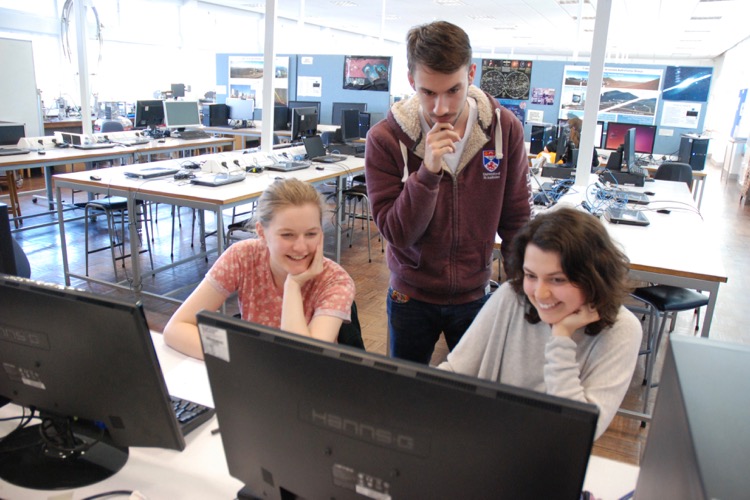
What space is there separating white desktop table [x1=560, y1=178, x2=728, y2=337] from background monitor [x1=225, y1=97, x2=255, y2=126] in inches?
238

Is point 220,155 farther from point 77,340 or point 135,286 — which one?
point 77,340

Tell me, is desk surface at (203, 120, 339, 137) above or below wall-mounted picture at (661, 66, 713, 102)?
below

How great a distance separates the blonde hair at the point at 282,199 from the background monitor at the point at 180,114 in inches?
231

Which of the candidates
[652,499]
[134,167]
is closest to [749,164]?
[134,167]

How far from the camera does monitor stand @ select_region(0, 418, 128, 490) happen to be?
1018 mm

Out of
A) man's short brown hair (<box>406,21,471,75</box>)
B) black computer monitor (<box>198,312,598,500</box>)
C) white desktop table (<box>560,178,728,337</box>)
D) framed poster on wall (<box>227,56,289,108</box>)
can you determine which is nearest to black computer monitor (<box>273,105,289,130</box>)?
framed poster on wall (<box>227,56,289,108</box>)

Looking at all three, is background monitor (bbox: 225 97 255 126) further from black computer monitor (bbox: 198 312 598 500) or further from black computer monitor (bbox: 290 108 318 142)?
black computer monitor (bbox: 198 312 598 500)

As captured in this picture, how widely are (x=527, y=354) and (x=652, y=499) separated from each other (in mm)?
781

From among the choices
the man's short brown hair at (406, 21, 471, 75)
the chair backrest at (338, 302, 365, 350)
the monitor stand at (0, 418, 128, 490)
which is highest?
the man's short brown hair at (406, 21, 471, 75)

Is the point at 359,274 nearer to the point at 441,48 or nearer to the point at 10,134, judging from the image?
the point at 441,48

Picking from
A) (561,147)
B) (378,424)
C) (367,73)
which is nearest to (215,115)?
(367,73)

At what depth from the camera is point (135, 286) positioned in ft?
11.4

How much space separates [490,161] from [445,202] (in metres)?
0.17

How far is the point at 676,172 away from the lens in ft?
17.0
